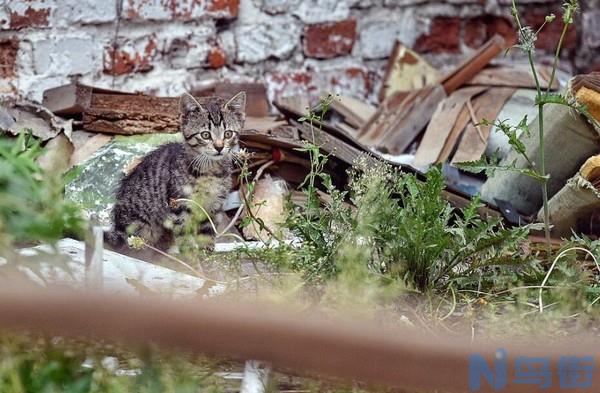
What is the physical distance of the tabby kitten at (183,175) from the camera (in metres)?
3.77

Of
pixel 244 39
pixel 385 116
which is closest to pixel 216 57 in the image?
pixel 244 39

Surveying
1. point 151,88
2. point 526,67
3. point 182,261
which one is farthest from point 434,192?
point 526,67

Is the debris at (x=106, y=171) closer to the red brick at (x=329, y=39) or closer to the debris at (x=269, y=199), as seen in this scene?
the debris at (x=269, y=199)

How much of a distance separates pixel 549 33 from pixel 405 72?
1.19 m

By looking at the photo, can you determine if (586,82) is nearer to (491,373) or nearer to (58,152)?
(58,152)

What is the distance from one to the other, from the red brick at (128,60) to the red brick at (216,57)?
321 millimetres

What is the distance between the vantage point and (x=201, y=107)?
151 inches

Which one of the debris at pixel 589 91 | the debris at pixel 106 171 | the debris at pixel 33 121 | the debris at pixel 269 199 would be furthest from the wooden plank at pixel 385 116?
the debris at pixel 33 121

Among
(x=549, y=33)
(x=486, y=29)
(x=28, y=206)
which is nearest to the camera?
(x=28, y=206)

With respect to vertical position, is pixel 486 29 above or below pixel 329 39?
above

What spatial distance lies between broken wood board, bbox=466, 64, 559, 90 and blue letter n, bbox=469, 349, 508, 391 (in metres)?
3.94

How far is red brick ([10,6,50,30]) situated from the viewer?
4316 millimetres

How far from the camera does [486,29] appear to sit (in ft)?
20.2

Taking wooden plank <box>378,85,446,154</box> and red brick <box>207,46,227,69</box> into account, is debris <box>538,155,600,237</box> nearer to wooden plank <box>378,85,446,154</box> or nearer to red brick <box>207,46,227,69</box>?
wooden plank <box>378,85,446,154</box>
